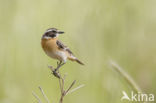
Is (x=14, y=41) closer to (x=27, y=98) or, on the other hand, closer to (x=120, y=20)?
(x=27, y=98)

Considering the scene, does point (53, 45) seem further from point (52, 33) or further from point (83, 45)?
point (83, 45)

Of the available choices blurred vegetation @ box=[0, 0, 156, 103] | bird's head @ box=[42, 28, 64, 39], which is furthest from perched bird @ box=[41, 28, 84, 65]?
blurred vegetation @ box=[0, 0, 156, 103]

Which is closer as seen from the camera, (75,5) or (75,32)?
(75,32)

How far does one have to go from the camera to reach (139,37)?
4.37 meters

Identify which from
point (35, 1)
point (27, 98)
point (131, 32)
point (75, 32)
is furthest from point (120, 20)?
point (27, 98)

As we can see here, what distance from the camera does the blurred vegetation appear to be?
3.68 metres

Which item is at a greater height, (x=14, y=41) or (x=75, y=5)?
(x=75, y=5)

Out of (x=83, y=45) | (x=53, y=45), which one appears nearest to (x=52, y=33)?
(x=53, y=45)

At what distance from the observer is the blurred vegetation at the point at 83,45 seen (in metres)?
3.68

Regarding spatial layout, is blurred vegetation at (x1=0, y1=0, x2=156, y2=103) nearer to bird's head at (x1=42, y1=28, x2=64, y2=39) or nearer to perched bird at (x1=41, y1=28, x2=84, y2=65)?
perched bird at (x1=41, y1=28, x2=84, y2=65)

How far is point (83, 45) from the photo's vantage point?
382cm

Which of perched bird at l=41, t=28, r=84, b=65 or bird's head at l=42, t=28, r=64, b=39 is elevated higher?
bird's head at l=42, t=28, r=64, b=39

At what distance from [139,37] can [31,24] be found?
0.97 metres

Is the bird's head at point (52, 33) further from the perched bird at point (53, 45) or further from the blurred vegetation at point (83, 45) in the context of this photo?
the blurred vegetation at point (83, 45)
